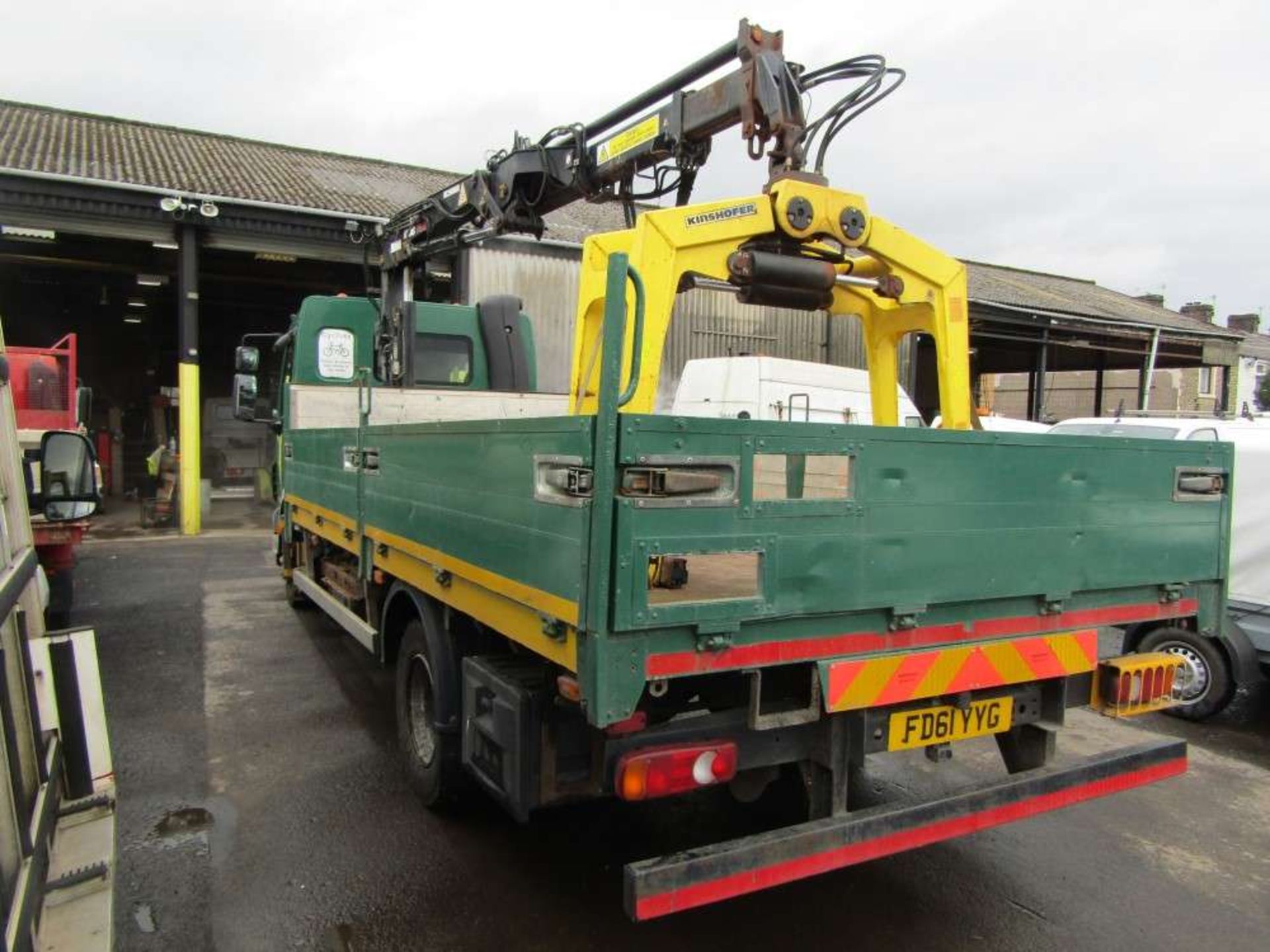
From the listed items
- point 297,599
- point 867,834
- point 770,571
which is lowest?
point 297,599

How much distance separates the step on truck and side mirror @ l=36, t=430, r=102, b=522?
1197mm

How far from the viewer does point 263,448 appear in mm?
20781

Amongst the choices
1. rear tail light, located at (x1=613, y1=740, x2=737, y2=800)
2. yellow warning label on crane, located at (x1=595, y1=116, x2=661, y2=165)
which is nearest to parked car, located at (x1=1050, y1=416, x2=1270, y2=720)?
yellow warning label on crane, located at (x1=595, y1=116, x2=661, y2=165)

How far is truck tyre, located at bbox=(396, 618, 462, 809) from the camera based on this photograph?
3750 millimetres

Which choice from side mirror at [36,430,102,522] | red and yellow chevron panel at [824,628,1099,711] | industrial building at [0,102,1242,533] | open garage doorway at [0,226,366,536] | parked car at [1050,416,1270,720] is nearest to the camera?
red and yellow chevron panel at [824,628,1099,711]

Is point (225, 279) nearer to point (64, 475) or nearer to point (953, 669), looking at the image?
point (64, 475)

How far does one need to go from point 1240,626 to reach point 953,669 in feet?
12.3

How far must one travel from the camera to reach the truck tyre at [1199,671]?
5426mm

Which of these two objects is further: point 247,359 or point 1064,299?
point 1064,299

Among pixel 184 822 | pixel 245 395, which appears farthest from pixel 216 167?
pixel 184 822

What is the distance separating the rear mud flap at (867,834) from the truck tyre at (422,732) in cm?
130

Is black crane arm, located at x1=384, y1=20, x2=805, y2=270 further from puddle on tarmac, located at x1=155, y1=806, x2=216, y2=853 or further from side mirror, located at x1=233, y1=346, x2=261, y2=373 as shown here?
puddle on tarmac, located at x1=155, y1=806, x2=216, y2=853

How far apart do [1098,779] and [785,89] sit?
358 centimetres

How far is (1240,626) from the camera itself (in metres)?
5.47
